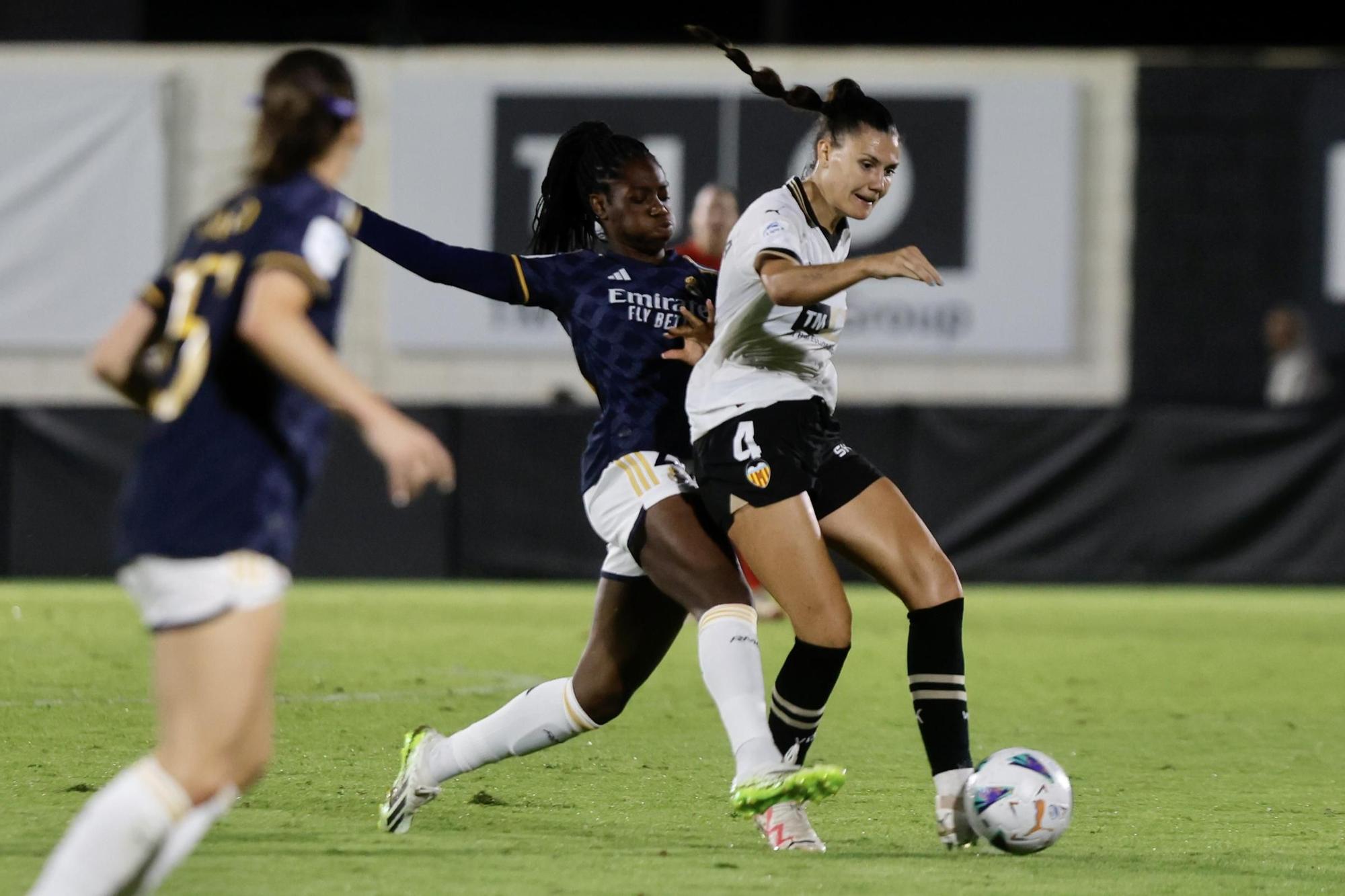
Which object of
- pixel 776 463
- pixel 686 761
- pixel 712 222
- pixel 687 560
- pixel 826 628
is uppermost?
pixel 712 222

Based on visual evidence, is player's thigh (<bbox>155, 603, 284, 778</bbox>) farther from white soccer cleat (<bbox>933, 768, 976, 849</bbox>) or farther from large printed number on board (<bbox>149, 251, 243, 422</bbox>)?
white soccer cleat (<bbox>933, 768, 976, 849</bbox>)

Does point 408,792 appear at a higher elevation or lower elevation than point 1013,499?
higher

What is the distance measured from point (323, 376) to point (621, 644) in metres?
2.19

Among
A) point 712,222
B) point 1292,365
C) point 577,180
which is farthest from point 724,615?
point 1292,365

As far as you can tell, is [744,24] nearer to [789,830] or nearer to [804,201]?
[804,201]

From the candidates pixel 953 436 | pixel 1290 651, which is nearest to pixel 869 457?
pixel 953 436

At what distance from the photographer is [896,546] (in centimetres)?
540

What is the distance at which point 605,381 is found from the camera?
5699mm

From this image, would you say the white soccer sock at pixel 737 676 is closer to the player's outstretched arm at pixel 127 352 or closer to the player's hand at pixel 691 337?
the player's hand at pixel 691 337

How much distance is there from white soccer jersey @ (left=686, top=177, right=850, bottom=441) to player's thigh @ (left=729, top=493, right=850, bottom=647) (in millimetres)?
285

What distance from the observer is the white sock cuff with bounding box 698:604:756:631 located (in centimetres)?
527

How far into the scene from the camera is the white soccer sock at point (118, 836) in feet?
11.7

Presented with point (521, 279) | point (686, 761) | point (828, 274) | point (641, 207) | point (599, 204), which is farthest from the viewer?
point (686, 761)

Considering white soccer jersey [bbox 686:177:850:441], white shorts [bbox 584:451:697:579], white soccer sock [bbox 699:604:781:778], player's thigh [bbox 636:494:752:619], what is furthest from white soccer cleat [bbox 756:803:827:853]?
white soccer jersey [bbox 686:177:850:441]
